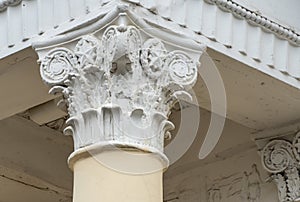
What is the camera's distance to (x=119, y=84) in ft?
16.3

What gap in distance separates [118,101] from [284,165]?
67.9 inches

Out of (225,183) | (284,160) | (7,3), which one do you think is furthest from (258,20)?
(225,183)

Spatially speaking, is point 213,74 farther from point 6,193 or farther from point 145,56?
point 6,193

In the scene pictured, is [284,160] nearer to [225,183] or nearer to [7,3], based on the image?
[225,183]

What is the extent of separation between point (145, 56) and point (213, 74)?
2.28 feet

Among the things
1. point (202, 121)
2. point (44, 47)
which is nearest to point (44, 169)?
point (202, 121)

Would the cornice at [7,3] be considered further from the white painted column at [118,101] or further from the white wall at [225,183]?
the white wall at [225,183]

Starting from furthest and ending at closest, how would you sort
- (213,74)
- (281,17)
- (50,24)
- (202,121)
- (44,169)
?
(44,169)
(202,121)
(281,17)
(213,74)
(50,24)

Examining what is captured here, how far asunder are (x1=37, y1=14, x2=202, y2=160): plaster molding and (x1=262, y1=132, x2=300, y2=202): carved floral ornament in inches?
55.1

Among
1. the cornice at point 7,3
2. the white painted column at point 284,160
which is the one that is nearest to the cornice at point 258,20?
the white painted column at point 284,160

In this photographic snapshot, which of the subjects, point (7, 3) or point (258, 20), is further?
point (258, 20)

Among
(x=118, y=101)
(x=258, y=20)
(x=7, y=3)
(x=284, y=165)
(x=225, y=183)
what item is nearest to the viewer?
(x=118, y=101)

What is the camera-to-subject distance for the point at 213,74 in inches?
220

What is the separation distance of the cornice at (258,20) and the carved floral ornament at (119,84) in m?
0.56
